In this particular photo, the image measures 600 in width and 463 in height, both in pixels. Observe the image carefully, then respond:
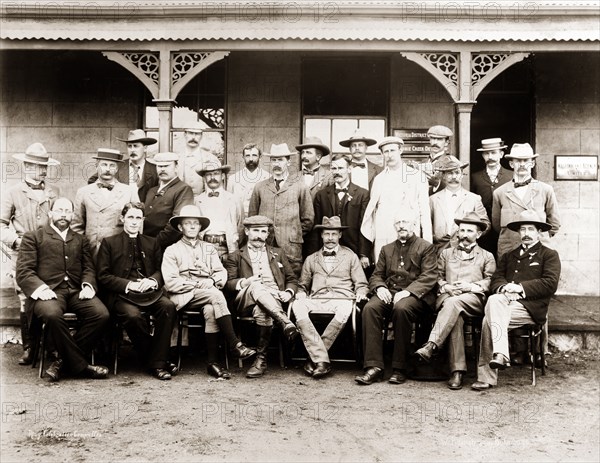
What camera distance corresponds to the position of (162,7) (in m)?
7.70

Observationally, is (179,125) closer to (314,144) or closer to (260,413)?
(314,144)

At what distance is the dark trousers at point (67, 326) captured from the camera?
6.00 m

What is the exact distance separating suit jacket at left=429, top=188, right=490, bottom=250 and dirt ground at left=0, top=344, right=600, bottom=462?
1484 mm

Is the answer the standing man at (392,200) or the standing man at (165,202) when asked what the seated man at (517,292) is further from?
the standing man at (165,202)

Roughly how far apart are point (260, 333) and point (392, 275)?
144cm

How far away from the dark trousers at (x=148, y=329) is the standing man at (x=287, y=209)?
1489mm

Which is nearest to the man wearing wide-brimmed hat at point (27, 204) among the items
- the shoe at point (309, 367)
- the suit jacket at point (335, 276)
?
the suit jacket at point (335, 276)

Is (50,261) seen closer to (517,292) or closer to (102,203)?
(102,203)

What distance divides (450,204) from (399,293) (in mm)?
1255

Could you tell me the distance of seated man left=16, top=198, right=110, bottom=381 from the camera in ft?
19.8

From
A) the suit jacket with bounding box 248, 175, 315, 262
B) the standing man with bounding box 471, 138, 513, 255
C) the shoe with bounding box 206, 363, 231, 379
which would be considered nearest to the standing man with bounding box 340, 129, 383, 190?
the suit jacket with bounding box 248, 175, 315, 262

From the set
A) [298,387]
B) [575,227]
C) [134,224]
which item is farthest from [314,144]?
[575,227]

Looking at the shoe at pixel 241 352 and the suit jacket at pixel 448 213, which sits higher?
the suit jacket at pixel 448 213

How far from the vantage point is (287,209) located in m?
7.16
